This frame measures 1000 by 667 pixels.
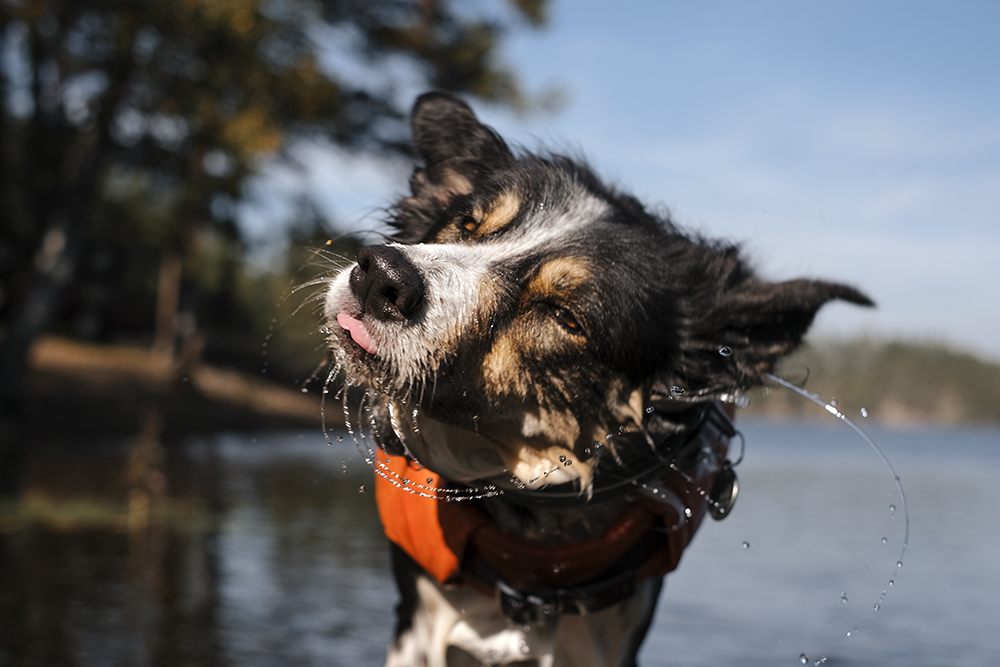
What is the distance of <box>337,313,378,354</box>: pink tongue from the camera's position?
3.46 metres

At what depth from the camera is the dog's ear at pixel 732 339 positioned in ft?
12.4

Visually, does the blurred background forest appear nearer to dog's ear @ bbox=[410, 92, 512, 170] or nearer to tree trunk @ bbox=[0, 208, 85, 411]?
tree trunk @ bbox=[0, 208, 85, 411]

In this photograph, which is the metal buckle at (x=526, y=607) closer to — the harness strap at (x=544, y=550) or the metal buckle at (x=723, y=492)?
the harness strap at (x=544, y=550)

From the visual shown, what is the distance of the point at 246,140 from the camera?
15.6 m

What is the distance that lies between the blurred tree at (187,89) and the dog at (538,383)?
483 inches

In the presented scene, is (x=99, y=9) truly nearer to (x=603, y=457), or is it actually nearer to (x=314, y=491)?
(x=314, y=491)

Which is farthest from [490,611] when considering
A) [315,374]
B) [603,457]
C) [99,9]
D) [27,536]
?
[99,9]

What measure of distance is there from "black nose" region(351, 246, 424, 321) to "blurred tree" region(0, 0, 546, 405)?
12.9 m

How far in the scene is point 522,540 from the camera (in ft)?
13.6

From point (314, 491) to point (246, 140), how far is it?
18.3 feet

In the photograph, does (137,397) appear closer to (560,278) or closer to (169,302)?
(169,302)

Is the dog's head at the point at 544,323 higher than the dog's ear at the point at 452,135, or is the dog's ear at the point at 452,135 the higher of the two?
the dog's ear at the point at 452,135

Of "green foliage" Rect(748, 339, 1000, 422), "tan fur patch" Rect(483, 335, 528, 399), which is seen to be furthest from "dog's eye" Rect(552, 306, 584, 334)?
"green foliage" Rect(748, 339, 1000, 422)

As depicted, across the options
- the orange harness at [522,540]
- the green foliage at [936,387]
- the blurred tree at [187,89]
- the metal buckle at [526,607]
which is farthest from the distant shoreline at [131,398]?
the green foliage at [936,387]
